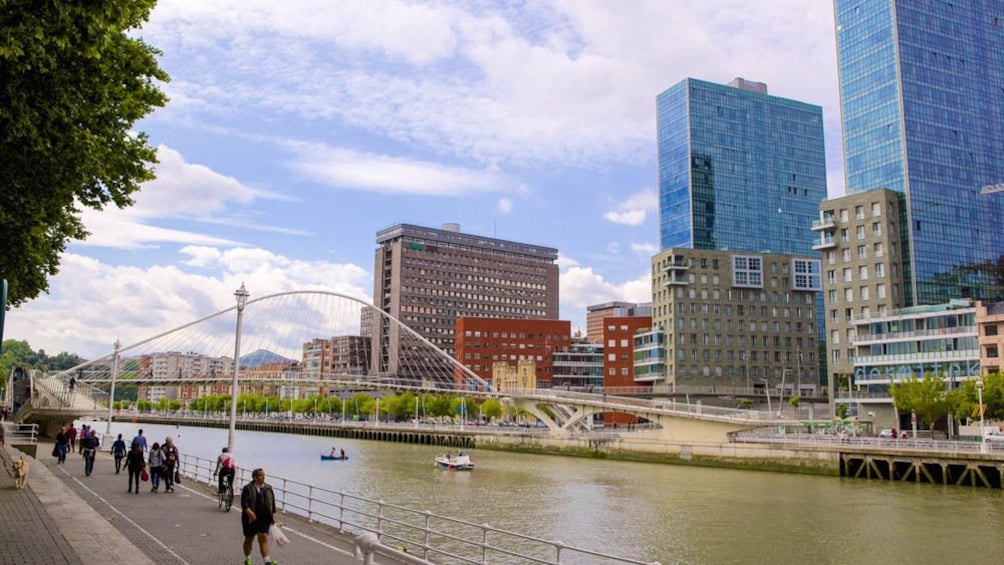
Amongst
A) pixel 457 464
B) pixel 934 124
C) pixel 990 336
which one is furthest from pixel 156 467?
pixel 934 124

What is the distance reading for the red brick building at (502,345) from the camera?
19475 cm

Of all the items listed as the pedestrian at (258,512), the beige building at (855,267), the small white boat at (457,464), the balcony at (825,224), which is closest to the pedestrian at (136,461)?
the pedestrian at (258,512)

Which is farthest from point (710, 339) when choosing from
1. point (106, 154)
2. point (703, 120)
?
point (106, 154)

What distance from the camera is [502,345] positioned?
7721 inches

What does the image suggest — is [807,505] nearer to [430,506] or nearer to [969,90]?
[430,506]

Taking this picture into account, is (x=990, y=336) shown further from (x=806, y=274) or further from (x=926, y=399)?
(x=806, y=274)

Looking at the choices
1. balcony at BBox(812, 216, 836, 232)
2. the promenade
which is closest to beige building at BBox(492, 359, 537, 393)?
balcony at BBox(812, 216, 836, 232)

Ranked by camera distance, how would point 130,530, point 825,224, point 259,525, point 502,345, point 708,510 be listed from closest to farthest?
point 259,525 < point 130,530 < point 708,510 < point 825,224 < point 502,345

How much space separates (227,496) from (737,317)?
424 feet

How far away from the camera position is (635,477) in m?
64.2

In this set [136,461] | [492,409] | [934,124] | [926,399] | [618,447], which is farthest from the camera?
[492,409]

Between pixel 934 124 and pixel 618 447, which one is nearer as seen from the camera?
pixel 618 447

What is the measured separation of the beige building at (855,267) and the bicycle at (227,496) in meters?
98.3

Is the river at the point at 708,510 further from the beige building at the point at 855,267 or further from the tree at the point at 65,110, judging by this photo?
the beige building at the point at 855,267
